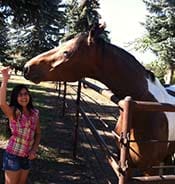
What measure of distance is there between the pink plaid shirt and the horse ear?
0.92 metres

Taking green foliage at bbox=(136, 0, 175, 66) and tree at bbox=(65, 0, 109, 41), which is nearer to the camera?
green foliage at bbox=(136, 0, 175, 66)

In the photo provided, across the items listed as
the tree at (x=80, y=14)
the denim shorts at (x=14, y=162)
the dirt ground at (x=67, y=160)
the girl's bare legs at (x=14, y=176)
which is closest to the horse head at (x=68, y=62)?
the dirt ground at (x=67, y=160)

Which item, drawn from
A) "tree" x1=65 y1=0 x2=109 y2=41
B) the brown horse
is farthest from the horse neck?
"tree" x1=65 y1=0 x2=109 y2=41

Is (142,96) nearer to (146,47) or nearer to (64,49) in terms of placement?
(64,49)

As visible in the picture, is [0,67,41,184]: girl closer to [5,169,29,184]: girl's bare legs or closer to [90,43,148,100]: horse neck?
[5,169,29,184]: girl's bare legs

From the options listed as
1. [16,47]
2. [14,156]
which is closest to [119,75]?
[14,156]

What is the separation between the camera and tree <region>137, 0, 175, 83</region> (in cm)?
1886

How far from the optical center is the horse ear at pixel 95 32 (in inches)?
146

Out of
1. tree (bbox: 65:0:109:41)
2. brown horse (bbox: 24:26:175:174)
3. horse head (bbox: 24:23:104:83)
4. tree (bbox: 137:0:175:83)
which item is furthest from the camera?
tree (bbox: 65:0:109:41)

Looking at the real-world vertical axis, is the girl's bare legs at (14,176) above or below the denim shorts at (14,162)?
below

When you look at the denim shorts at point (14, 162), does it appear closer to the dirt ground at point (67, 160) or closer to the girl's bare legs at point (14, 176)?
the girl's bare legs at point (14, 176)

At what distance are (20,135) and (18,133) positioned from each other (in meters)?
0.03

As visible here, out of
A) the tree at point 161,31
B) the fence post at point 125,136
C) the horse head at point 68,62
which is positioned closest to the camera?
the fence post at point 125,136

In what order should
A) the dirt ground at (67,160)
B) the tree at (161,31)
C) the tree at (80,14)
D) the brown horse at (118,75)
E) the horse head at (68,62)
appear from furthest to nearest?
the tree at (80,14)
the tree at (161,31)
the dirt ground at (67,160)
the horse head at (68,62)
the brown horse at (118,75)
